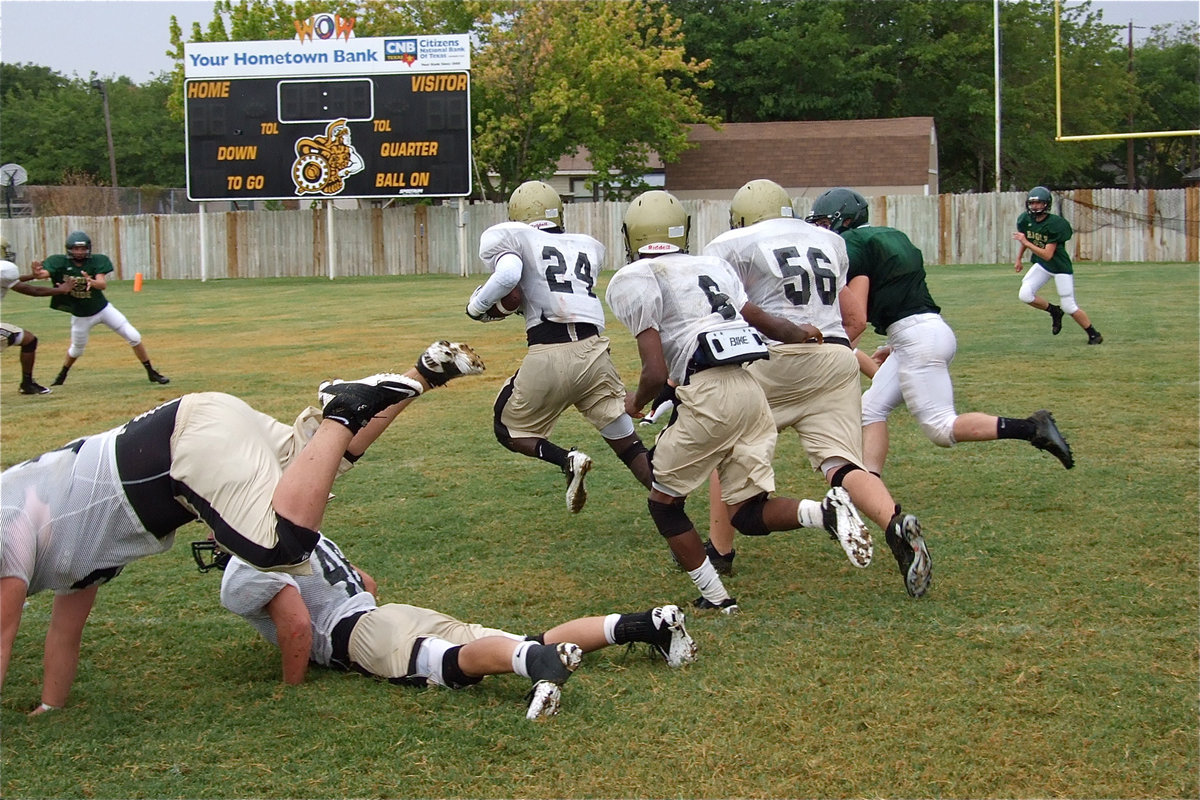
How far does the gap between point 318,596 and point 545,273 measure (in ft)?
9.64

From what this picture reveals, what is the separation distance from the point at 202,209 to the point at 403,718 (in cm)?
3111

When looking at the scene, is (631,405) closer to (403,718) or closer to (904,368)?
(904,368)

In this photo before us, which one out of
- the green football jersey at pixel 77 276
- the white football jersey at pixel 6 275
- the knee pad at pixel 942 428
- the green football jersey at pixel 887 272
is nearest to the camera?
the green football jersey at pixel 887 272

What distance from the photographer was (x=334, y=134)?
2873cm

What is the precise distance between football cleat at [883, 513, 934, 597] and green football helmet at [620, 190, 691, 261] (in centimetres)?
163

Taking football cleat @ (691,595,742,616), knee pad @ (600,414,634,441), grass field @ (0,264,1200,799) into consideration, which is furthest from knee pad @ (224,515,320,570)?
knee pad @ (600,414,634,441)

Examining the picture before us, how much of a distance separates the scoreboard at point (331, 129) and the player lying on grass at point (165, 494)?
2477cm

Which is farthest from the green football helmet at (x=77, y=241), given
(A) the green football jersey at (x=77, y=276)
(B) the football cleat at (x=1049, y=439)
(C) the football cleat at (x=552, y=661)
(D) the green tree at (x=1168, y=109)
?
(D) the green tree at (x=1168, y=109)

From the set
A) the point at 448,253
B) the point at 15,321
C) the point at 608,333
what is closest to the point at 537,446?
the point at 608,333

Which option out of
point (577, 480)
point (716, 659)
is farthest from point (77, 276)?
point (716, 659)

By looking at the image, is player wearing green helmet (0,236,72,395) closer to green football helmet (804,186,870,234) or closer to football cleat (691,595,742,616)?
green football helmet (804,186,870,234)

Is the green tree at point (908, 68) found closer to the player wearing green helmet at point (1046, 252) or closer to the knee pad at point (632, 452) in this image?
the player wearing green helmet at point (1046, 252)

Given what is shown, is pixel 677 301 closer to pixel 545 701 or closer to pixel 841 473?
pixel 841 473

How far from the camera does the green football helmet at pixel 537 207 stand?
732 centimetres
